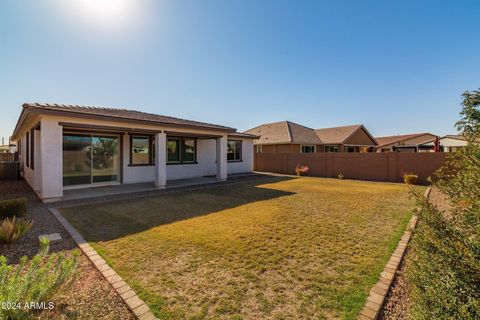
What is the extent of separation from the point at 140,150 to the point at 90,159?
2.37 metres

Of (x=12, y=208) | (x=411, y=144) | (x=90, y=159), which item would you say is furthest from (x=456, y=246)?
(x=411, y=144)

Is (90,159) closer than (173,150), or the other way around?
(90,159)

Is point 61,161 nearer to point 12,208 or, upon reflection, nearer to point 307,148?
point 12,208

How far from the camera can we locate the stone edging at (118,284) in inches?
99.0

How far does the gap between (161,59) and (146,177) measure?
21.0 ft

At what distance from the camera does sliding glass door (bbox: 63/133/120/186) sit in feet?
33.2

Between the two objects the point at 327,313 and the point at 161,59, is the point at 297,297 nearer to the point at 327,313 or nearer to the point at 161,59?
the point at 327,313

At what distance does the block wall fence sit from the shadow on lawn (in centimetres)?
892

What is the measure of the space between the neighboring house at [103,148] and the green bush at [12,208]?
6.51 feet

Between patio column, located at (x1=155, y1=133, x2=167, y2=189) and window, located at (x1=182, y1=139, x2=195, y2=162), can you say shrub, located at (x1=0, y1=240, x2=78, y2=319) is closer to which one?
patio column, located at (x1=155, y1=133, x2=167, y2=189)

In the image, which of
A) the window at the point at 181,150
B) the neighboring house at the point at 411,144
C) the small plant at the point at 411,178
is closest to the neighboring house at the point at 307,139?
the neighboring house at the point at 411,144

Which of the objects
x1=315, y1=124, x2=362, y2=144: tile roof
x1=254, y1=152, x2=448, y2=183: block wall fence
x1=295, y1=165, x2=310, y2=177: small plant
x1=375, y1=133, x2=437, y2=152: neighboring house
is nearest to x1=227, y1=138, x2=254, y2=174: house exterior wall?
x1=254, y1=152, x2=448, y2=183: block wall fence

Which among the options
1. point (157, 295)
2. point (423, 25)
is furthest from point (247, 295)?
point (423, 25)

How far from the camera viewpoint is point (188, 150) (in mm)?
14273
